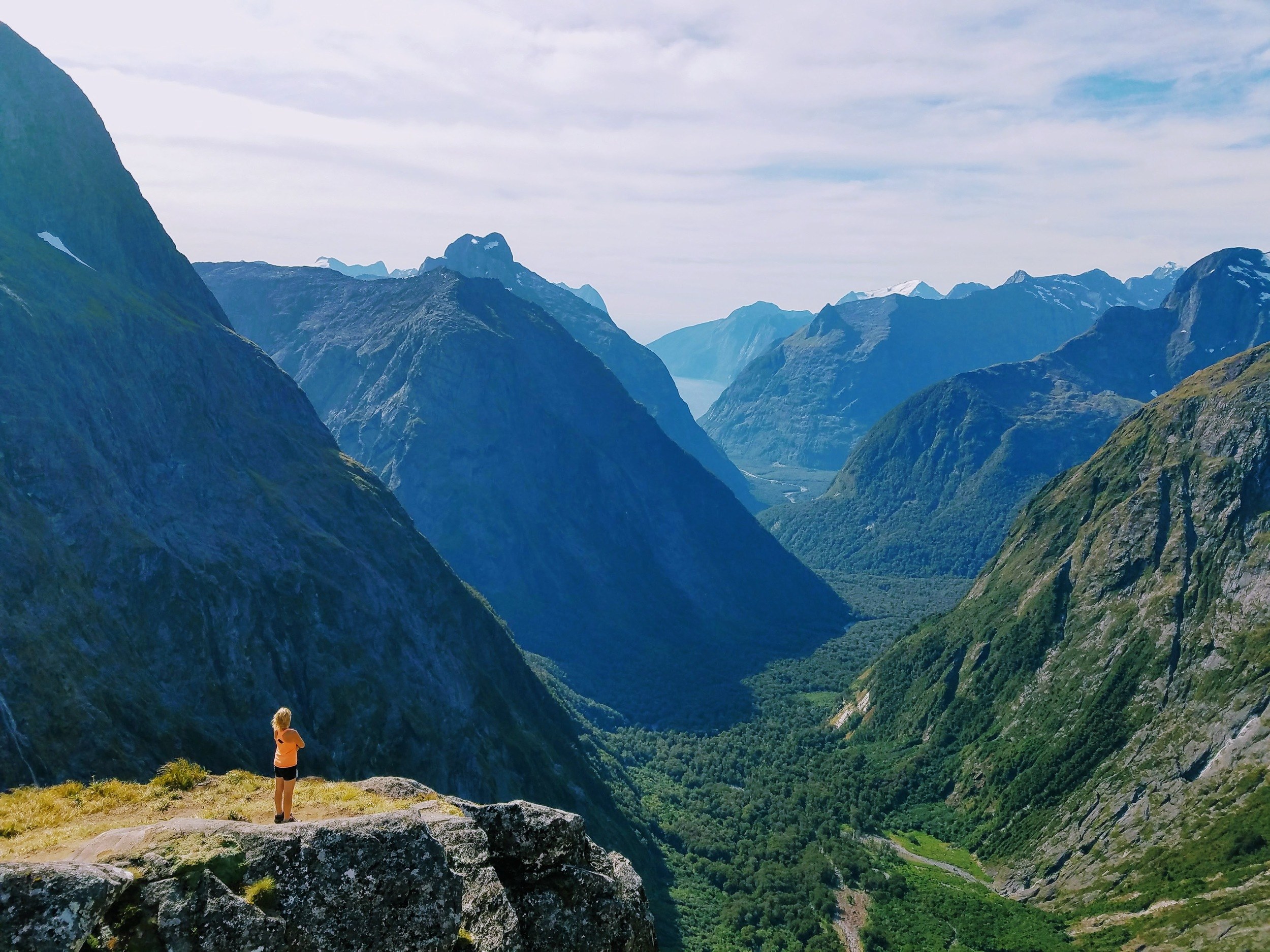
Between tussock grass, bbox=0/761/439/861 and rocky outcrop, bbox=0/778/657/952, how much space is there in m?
2.53

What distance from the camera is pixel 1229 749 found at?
148 metres

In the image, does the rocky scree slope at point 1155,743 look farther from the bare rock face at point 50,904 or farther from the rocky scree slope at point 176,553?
the bare rock face at point 50,904

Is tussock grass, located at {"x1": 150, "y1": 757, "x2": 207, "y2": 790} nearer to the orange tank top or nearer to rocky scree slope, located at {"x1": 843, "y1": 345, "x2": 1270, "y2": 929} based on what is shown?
the orange tank top

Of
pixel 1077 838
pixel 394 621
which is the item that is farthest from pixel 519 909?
pixel 1077 838

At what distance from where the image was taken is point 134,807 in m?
28.3

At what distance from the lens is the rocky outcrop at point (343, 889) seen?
61.7ft

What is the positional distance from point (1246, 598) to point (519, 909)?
650 ft

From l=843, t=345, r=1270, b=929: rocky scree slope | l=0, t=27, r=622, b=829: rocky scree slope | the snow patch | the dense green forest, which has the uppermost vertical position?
the snow patch

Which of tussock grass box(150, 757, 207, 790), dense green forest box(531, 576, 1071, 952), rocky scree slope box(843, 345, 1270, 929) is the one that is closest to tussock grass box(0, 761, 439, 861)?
tussock grass box(150, 757, 207, 790)

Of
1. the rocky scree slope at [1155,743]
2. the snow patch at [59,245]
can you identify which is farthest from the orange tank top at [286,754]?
the rocky scree slope at [1155,743]

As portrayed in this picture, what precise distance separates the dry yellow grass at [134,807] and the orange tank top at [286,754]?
6.13 ft

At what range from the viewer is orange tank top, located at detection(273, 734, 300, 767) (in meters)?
25.5

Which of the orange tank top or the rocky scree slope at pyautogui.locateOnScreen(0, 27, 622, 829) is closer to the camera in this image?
the orange tank top

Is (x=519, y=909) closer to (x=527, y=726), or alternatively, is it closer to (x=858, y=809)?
(x=527, y=726)
